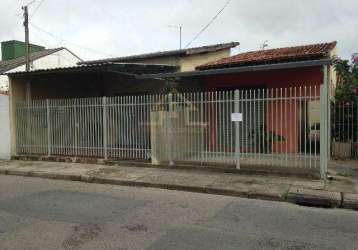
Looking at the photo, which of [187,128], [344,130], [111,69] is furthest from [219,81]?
[344,130]

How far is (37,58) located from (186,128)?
18.5m

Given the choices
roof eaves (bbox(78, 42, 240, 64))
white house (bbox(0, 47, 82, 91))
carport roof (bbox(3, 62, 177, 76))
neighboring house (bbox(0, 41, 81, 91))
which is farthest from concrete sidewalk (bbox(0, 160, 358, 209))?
neighboring house (bbox(0, 41, 81, 91))

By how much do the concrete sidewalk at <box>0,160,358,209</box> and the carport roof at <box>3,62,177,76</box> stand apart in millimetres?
2922

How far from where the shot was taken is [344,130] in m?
11.4

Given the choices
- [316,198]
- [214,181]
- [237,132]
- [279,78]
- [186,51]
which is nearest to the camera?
[316,198]

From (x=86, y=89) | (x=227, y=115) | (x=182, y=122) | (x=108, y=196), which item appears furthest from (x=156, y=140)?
(x=86, y=89)

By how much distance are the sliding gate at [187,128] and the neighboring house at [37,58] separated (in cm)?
1348

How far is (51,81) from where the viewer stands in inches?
566

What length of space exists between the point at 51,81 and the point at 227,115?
807cm

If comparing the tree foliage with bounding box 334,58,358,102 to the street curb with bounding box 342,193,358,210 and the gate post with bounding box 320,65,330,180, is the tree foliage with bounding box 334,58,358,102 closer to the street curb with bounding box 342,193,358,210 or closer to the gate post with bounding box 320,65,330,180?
the gate post with bounding box 320,65,330,180

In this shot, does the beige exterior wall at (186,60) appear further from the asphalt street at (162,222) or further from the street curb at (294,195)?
the asphalt street at (162,222)

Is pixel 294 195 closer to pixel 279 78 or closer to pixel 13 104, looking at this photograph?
pixel 279 78

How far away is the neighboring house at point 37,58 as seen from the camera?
80.2 ft

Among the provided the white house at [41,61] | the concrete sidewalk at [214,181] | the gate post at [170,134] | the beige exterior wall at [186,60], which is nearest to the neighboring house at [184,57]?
the beige exterior wall at [186,60]
